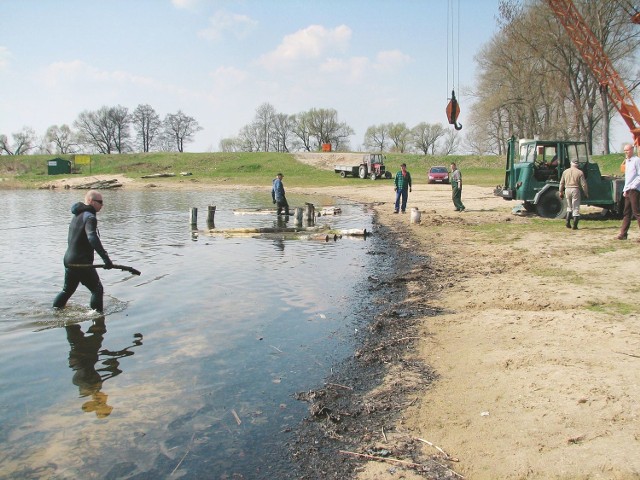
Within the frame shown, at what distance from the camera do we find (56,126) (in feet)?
340

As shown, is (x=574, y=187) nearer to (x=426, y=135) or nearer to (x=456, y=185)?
(x=456, y=185)

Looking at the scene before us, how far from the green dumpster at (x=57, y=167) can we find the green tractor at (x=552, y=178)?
64.3 metres

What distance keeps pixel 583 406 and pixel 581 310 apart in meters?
2.99

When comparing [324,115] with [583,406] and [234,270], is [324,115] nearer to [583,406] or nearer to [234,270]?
[234,270]

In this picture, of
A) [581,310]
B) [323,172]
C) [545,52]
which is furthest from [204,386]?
[323,172]

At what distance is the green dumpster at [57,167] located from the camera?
68812mm

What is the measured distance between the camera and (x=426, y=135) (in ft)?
315

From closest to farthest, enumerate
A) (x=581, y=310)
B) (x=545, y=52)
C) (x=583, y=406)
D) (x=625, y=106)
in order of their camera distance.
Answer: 1. (x=583, y=406)
2. (x=581, y=310)
3. (x=625, y=106)
4. (x=545, y=52)

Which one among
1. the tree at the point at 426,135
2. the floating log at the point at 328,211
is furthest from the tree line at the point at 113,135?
the floating log at the point at 328,211

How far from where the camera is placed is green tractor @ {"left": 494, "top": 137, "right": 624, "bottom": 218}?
16562mm

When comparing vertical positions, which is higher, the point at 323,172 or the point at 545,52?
the point at 545,52

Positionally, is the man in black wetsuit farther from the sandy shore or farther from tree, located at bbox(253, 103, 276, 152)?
tree, located at bbox(253, 103, 276, 152)

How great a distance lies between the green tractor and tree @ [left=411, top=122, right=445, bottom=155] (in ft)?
263

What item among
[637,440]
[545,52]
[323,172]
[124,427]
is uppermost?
[545,52]
